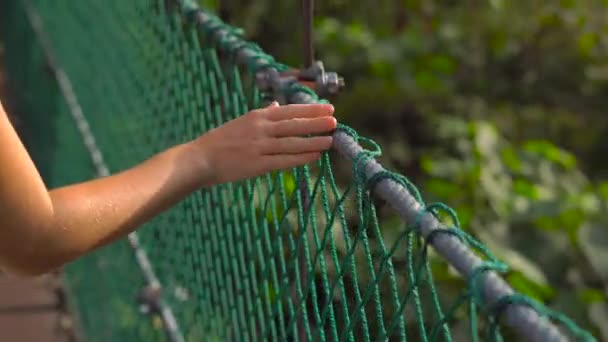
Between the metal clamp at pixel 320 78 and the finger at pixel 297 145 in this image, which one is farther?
the metal clamp at pixel 320 78

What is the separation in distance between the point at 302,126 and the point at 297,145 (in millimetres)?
27

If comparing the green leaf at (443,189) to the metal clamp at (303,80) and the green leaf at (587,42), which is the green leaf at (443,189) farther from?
the metal clamp at (303,80)

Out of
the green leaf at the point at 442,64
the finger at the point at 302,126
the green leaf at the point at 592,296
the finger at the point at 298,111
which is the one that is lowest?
the green leaf at the point at 592,296

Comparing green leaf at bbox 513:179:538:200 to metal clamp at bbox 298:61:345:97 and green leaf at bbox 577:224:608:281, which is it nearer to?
green leaf at bbox 577:224:608:281

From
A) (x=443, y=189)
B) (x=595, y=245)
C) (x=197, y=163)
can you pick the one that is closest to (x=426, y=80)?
(x=443, y=189)

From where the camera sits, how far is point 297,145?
1250 mm

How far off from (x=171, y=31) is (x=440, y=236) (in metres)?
1.27

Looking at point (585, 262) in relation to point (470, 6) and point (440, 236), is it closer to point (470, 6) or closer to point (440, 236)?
point (470, 6)

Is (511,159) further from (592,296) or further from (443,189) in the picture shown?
(592,296)

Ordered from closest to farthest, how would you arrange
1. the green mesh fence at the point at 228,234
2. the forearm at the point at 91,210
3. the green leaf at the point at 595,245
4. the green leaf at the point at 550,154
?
the green mesh fence at the point at 228,234, the forearm at the point at 91,210, the green leaf at the point at 595,245, the green leaf at the point at 550,154

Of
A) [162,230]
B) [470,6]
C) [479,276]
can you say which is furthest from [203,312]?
[470,6]

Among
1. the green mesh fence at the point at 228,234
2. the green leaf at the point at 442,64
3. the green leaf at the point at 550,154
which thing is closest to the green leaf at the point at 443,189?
the green leaf at the point at 550,154

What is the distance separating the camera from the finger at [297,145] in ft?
4.04

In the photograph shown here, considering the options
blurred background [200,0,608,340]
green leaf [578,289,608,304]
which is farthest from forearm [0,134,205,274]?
blurred background [200,0,608,340]
